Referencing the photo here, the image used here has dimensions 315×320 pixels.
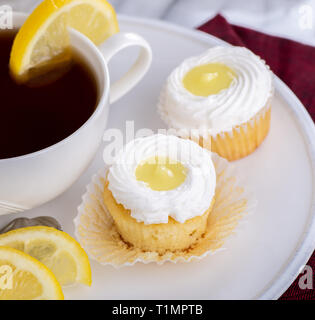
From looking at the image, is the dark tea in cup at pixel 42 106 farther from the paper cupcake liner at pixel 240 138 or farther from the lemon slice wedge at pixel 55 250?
the paper cupcake liner at pixel 240 138

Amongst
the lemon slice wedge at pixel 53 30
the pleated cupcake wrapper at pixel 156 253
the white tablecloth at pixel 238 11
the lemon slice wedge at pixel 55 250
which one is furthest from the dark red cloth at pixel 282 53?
the lemon slice wedge at pixel 55 250

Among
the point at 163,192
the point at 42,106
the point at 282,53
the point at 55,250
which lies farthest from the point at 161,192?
the point at 282,53

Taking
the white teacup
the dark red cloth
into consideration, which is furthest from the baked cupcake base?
the dark red cloth

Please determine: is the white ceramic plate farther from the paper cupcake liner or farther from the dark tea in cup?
the dark tea in cup

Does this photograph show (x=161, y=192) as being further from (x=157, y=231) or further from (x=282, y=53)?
(x=282, y=53)
